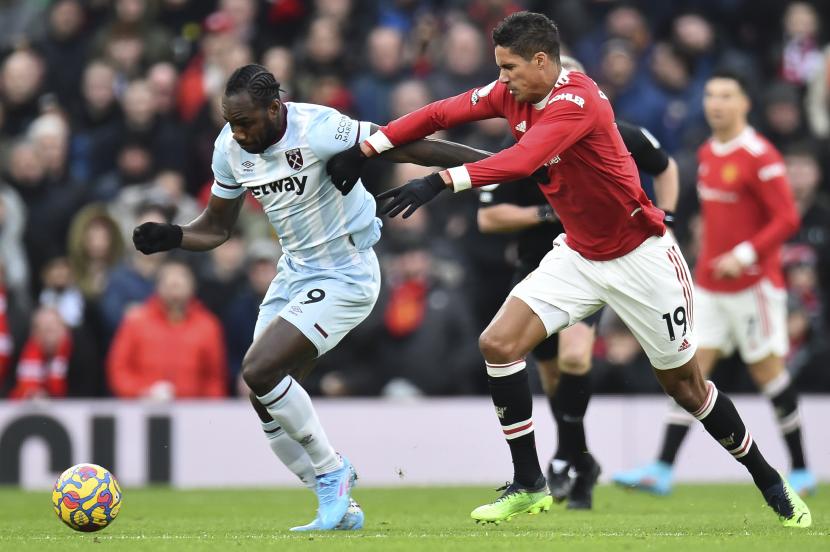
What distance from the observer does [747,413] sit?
1278 cm

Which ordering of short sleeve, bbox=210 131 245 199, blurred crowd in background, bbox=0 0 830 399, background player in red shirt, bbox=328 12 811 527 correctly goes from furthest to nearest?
blurred crowd in background, bbox=0 0 830 399 < short sleeve, bbox=210 131 245 199 < background player in red shirt, bbox=328 12 811 527

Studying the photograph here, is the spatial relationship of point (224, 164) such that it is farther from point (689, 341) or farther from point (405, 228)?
point (405, 228)

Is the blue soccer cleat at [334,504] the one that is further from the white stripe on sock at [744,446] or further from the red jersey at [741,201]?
the red jersey at [741,201]

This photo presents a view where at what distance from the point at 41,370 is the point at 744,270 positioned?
620cm

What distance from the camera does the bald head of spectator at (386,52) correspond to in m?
14.8

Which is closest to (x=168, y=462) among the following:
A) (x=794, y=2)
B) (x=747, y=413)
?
(x=747, y=413)

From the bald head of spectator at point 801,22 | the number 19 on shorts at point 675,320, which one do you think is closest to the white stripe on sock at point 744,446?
the number 19 on shorts at point 675,320

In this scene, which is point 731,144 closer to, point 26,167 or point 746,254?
point 746,254

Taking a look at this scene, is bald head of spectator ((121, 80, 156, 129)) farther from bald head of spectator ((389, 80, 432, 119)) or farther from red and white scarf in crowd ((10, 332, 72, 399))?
red and white scarf in crowd ((10, 332, 72, 399))

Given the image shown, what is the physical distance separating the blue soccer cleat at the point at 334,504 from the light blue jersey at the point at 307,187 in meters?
1.18

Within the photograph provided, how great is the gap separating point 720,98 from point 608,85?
3.72 m

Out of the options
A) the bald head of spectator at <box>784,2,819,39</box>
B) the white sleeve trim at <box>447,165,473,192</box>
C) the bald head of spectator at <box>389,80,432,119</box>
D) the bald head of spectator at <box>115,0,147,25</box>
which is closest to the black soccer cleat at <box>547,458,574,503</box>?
the white sleeve trim at <box>447,165,473,192</box>

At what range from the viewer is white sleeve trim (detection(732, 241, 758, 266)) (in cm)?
1045

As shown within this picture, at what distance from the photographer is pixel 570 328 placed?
9625 mm
